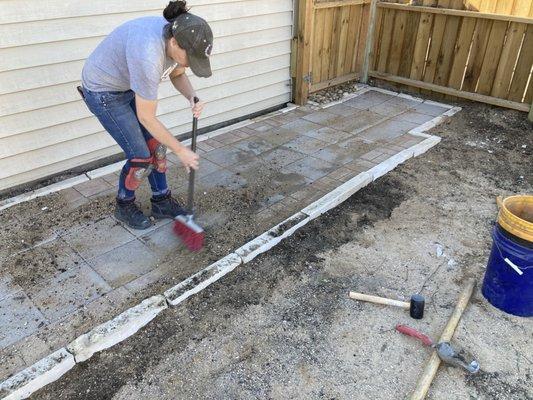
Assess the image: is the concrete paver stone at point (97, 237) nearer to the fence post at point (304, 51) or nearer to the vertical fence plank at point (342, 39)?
the fence post at point (304, 51)

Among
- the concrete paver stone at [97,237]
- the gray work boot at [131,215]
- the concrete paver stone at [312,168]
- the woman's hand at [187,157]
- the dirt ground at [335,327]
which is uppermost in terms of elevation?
the woman's hand at [187,157]

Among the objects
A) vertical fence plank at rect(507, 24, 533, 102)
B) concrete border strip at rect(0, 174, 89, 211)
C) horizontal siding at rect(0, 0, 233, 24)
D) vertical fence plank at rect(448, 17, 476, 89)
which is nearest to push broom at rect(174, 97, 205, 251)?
concrete border strip at rect(0, 174, 89, 211)

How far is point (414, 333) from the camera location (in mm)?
2752

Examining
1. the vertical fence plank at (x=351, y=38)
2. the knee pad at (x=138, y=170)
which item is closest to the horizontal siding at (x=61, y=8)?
the knee pad at (x=138, y=170)

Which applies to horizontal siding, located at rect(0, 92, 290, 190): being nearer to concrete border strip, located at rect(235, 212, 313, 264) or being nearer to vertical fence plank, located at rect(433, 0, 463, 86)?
concrete border strip, located at rect(235, 212, 313, 264)

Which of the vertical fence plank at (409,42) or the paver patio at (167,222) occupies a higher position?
the vertical fence plank at (409,42)

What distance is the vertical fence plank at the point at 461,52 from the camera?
6156 millimetres

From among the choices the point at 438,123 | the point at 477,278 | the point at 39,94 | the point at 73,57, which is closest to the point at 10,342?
the point at 39,94

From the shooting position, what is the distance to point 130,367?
8.54ft

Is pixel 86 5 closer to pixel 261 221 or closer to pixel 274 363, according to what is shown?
pixel 261 221

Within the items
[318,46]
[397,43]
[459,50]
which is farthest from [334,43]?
[459,50]

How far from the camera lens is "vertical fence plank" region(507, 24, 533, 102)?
573 cm

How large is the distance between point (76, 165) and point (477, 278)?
396cm

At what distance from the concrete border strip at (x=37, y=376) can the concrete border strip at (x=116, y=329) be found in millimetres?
60
